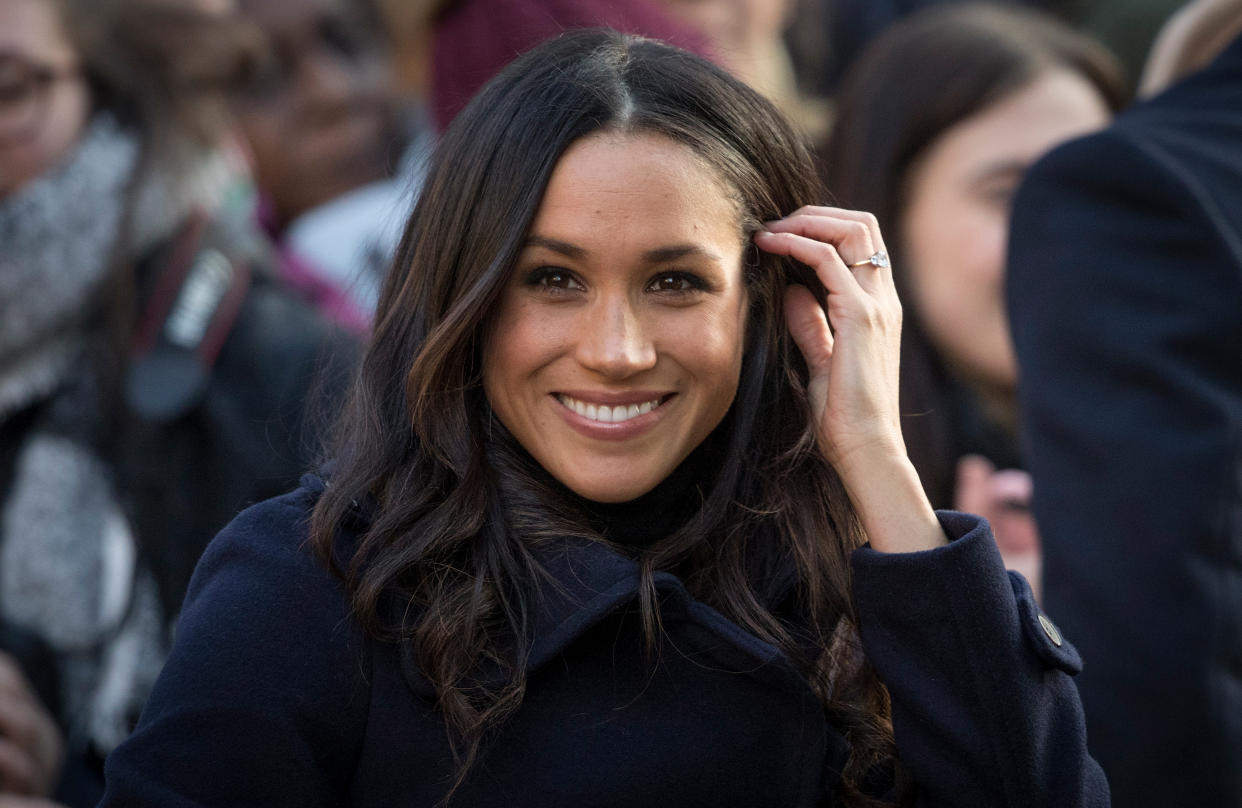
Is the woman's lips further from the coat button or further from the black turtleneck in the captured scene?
the coat button

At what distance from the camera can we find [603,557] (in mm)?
2004

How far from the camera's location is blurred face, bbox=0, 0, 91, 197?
3.50m

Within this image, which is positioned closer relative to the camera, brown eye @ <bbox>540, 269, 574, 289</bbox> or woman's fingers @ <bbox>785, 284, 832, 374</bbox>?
brown eye @ <bbox>540, 269, 574, 289</bbox>

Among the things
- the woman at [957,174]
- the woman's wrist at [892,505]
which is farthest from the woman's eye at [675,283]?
the woman at [957,174]

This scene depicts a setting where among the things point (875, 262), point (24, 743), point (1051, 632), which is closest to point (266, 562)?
point (875, 262)

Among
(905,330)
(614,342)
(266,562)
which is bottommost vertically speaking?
(905,330)

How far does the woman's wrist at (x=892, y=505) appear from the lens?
6.63ft

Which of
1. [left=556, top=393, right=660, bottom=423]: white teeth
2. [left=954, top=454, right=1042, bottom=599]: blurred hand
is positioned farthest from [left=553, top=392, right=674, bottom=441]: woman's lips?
[left=954, top=454, right=1042, bottom=599]: blurred hand

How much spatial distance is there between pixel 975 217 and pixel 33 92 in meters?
2.36

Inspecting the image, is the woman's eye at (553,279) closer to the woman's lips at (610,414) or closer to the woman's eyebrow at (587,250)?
the woman's eyebrow at (587,250)

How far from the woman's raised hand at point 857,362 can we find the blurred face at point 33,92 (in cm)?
219

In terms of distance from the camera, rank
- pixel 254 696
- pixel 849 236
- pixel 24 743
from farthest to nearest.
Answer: pixel 24 743, pixel 849 236, pixel 254 696

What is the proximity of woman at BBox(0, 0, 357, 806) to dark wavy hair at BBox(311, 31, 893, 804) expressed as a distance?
119 cm

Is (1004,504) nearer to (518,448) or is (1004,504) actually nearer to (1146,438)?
(1146,438)
